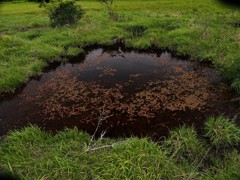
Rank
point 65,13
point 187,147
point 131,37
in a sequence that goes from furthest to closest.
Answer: point 65,13, point 131,37, point 187,147

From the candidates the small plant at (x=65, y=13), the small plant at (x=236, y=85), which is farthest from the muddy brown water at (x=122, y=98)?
the small plant at (x=65, y=13)

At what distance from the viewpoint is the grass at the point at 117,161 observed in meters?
6.39

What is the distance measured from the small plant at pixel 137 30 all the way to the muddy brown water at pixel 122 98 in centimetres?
427

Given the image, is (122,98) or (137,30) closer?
(122,98)

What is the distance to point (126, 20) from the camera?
73.9 ft

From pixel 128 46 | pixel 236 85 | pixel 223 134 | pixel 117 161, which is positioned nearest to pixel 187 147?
pixel 223 134

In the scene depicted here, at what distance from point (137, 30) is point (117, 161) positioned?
583 inches

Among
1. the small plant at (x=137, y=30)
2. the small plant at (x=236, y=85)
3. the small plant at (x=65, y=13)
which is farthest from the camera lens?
the small plant at (x=65, y=13)

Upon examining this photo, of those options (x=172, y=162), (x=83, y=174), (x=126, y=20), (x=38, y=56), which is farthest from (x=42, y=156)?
(x=126, y=20)

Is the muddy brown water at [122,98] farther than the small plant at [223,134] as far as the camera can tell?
Yes

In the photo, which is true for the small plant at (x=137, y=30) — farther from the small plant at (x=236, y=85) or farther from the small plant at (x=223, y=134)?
the small plant at (x=223, y=134)

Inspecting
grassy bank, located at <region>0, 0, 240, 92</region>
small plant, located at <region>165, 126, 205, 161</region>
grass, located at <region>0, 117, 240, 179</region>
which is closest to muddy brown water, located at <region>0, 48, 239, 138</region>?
grassy bank, located at <region>0, 0, 240, 92</region>

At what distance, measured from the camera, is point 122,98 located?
38.4 ft

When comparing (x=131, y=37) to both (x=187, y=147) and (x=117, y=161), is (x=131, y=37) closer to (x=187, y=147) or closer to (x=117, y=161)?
(x=187, y=147)
